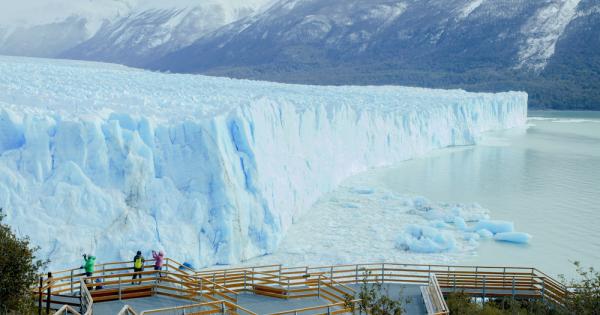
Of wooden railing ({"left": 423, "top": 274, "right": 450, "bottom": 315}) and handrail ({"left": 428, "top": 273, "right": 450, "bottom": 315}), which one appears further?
wooden railing ({"left": 423, "top": 274, "right": 450, "bottom": 315})

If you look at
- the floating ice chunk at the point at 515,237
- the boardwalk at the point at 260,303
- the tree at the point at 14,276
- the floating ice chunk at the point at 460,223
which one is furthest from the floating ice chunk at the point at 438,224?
the tree at the point at 14,276

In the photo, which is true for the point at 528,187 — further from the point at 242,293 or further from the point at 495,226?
the point at 242,293

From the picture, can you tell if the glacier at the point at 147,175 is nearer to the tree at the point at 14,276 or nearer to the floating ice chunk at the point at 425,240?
the floating ice chunk at the point at 425,240

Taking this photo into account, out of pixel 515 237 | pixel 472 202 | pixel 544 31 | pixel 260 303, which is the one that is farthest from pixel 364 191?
pixel 544 31

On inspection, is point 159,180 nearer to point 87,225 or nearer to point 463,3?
point 87,225

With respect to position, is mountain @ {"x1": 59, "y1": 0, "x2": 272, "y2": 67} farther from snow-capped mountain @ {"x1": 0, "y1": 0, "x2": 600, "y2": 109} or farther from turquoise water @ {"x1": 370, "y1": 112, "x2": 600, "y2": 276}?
turquoise water @ {"x1": 370, "y1": 112, "x2": 600, "y2": 276}

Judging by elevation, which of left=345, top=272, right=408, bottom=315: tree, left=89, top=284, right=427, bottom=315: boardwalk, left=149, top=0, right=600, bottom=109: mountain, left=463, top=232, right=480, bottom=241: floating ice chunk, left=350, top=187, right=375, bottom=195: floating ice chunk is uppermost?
left=149, top=0, right=600, bottom=109: mountain

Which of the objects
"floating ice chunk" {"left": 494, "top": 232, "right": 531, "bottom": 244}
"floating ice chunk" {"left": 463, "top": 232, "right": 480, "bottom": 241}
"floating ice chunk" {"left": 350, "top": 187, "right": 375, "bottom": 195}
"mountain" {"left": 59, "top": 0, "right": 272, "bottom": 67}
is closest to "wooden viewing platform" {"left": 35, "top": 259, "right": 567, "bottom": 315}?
"floating ice chunk" {"left": 463, "top": 232, "right": 480, "bottom": 241}
